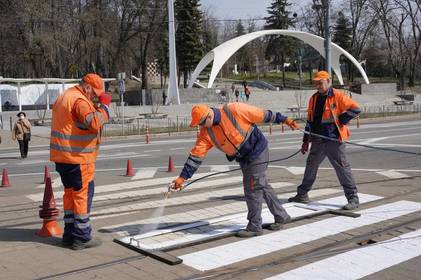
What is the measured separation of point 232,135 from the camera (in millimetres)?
6418

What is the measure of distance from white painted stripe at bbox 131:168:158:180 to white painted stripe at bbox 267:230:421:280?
7197 mm

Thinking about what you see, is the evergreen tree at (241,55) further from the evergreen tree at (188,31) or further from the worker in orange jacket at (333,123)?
the worker in orange jacket at (333,123)

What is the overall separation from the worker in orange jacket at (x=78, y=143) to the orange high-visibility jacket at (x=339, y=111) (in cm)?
320

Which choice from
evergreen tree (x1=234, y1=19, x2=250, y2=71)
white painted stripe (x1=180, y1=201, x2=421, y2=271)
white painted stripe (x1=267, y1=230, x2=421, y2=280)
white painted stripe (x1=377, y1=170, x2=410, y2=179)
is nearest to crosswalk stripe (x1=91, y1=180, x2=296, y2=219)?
white painted stripe (x1=180, y1=201, x2=421, y2=271)

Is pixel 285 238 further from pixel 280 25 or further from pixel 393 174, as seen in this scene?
pixel 280 25

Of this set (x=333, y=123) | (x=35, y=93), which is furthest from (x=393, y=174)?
(x=35, y=93)

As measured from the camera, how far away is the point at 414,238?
648 centimetres

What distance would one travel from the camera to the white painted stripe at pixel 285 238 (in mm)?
5848

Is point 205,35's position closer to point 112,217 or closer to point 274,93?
point 274,93

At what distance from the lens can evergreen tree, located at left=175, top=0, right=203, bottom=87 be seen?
75500 mm

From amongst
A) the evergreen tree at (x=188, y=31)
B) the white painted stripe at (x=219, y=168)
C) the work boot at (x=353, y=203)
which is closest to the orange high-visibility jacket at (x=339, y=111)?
the work boot at (x=353, y=203)

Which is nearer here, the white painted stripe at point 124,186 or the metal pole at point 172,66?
the white painted stripe at point 124,186

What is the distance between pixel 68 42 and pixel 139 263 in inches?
2120

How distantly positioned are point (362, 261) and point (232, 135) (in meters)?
1.95
